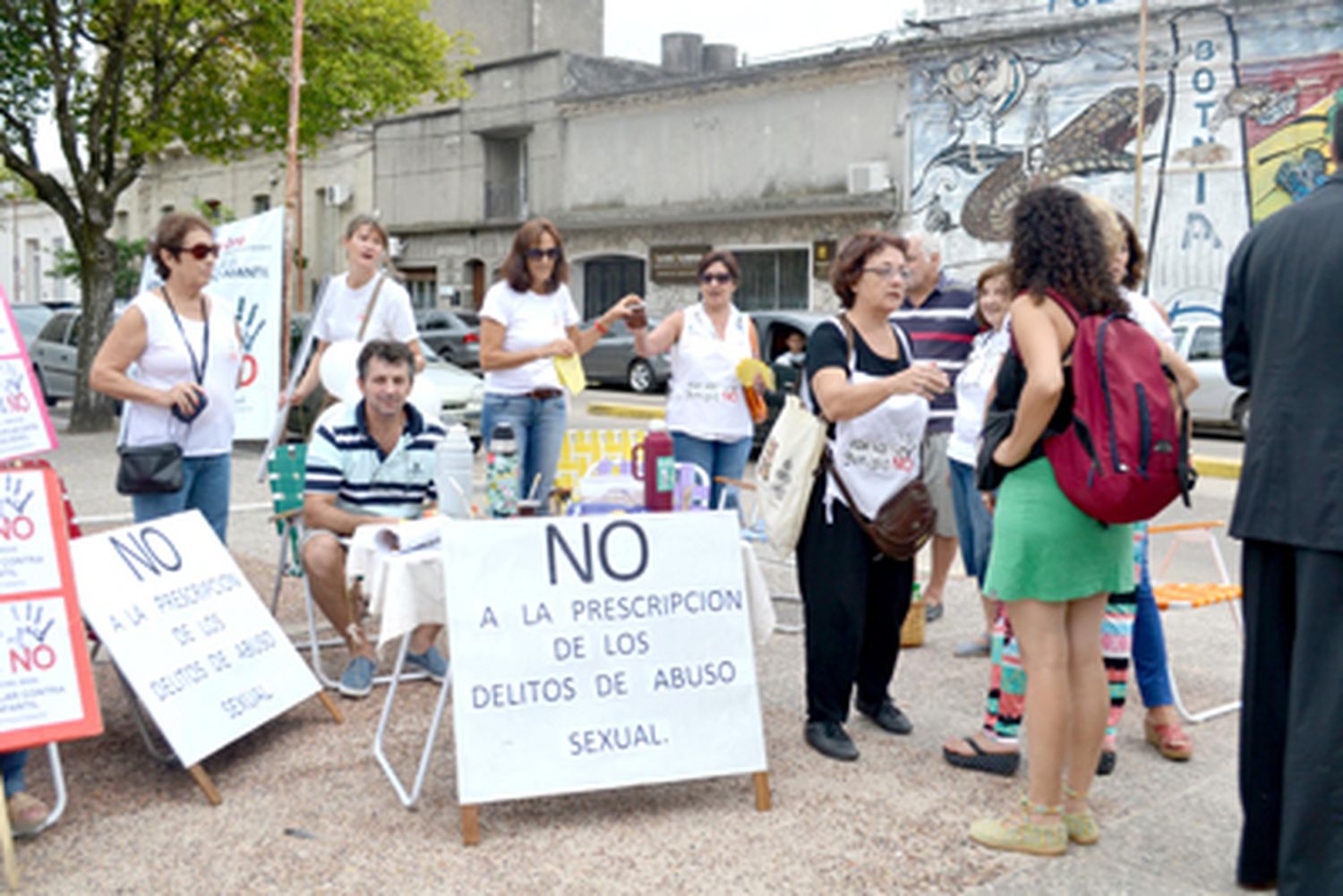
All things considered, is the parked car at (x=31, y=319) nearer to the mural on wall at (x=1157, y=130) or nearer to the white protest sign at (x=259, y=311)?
the white protest sign at (x=259, y=311)

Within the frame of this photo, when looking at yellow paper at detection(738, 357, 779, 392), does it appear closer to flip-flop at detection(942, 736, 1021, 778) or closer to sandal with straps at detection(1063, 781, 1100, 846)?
flip-flop at detection(942, 736, 1021, 778)

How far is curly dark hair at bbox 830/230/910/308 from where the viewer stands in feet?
14.0

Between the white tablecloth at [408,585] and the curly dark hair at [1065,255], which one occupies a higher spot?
the curly dark hair at [1065,255]

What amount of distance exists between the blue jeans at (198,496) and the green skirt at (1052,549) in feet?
10.1

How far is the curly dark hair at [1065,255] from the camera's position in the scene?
11.3ft

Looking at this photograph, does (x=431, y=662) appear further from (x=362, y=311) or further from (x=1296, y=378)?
(x=1296, y=378)

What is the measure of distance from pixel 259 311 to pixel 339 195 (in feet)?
99.8

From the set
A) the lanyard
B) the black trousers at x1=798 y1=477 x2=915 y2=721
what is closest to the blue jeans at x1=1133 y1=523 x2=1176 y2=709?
the black trousers at x1=798 y1=477 x2=915 y2=721

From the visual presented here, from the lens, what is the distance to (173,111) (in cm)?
1614

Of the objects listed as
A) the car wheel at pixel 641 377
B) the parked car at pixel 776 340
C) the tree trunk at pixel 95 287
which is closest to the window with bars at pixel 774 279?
the car wheel at pixel 641 377

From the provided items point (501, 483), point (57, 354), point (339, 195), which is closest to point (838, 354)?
point (501, 483)

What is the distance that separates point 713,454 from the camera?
628cm

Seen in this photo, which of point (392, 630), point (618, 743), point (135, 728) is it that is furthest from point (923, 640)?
point (135, 728)

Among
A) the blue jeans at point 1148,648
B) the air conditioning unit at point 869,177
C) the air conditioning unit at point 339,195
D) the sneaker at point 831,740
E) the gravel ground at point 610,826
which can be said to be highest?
the air conditioning unit at point 339,195
